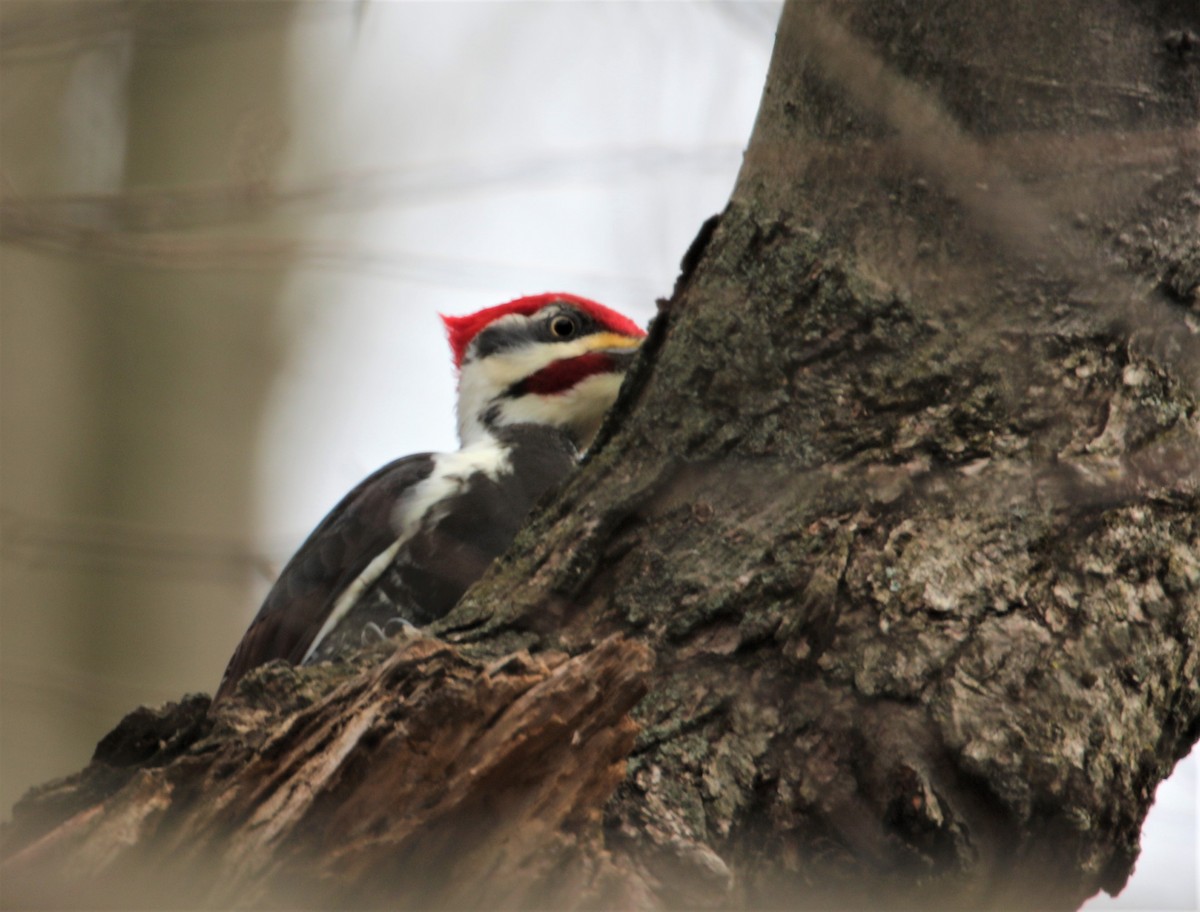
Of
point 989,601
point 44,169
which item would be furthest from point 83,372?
point 989,601

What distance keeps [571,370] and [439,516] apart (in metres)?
0.93

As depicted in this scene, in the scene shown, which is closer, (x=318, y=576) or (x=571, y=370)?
(x=318, y=576)

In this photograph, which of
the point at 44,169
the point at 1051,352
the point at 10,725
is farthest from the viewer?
the point at 44,169

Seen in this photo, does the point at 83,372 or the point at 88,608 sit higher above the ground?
the point at 83,372

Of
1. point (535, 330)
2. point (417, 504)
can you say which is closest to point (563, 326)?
point (535, 330)

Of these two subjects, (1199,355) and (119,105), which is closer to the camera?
(1199,355)

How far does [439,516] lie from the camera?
3.44 metres

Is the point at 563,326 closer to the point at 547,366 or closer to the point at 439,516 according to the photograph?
the point at 547,366

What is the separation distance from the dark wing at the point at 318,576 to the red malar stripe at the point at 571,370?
0.74 meters

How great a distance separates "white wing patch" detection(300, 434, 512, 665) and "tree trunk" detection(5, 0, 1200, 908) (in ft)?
3.43

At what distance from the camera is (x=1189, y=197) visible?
246cm

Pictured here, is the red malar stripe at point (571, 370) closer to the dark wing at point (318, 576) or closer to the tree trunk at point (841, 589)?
the dark wing at point (318, 576)

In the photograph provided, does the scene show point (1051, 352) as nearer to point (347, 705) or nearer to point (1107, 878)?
point (1107, 878)

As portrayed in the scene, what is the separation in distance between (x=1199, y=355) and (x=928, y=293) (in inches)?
19.2
